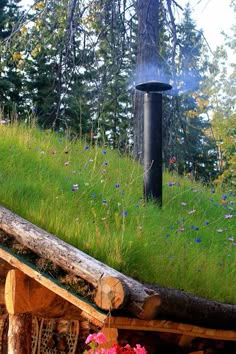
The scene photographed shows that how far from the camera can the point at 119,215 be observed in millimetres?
5648

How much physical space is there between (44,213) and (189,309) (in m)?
1.46

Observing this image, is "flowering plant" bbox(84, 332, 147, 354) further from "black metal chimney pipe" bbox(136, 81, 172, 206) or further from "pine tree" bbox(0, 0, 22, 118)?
"pine tree" bbox(0, 0, 22, 118)

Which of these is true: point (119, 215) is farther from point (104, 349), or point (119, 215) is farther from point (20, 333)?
point (104, 349)

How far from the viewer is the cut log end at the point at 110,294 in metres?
3.42

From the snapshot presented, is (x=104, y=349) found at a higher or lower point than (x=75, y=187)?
lower

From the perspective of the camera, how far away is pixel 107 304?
3.49m

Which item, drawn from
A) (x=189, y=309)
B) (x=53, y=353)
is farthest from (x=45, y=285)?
(x=53, y=353)

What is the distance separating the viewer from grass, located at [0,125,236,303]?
454 cm

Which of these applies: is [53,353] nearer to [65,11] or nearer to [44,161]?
[44,161]

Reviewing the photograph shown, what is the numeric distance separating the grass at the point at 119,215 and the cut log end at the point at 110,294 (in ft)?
2.33

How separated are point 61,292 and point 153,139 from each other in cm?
304

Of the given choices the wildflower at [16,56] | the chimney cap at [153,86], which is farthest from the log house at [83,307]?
the wildflower at [16,56]

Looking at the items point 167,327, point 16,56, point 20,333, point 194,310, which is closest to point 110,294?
point 167,327

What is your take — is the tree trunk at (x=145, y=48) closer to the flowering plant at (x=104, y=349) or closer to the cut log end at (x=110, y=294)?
the flowering plant at (x=104, y=349)
